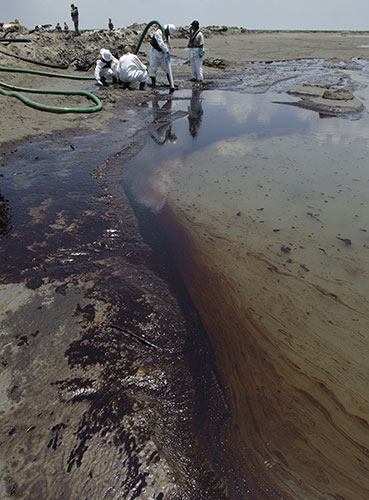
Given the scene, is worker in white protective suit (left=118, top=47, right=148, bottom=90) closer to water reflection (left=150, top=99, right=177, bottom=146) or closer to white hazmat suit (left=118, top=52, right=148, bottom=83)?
white hazmat suit (left=118, top=52, right=148, bottom=83)

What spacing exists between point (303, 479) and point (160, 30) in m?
10.7

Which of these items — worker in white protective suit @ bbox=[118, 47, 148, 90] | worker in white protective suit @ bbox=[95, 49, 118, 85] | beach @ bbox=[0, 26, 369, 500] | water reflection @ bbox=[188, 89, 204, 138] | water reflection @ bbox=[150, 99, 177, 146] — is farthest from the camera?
worker in white protective suit @ bbox=[95, 49, 118, 85]

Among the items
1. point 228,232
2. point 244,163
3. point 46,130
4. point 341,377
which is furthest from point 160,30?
point 341,377

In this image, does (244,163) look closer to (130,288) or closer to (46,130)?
(130,288)

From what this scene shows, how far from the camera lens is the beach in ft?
4.27

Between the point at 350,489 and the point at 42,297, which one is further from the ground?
the point at 42,297

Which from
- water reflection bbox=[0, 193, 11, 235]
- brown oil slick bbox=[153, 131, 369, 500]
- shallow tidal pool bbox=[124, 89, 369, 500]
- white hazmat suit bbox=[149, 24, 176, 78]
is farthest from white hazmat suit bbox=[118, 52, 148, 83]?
water reflection bbox=[0, 193, 11, 235]

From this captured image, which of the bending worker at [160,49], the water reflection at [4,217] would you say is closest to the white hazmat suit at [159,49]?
the bending worker at [160,49]

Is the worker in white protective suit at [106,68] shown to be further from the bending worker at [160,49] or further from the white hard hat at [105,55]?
the bending worker at [160,49]

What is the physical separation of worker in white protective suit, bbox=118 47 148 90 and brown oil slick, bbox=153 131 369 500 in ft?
20.6

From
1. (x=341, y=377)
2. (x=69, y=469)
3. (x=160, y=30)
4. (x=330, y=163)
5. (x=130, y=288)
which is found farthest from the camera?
(x=160, y=30)

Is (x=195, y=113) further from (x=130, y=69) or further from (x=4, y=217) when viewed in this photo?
(x=4, y=217)

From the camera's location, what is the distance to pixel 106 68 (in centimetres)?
895

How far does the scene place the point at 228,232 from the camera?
3008 millimetres
